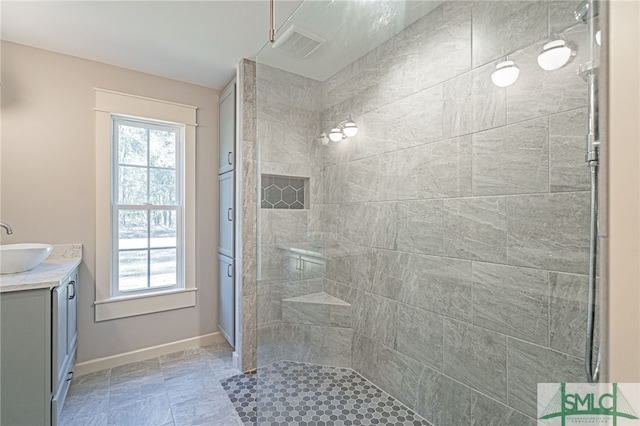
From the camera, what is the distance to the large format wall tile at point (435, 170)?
1.53 meters

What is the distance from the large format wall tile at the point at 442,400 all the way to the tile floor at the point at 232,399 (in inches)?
3.1

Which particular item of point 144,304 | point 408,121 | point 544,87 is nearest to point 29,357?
point 144,304

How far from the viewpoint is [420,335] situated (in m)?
1.72

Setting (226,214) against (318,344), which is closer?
(318,344)

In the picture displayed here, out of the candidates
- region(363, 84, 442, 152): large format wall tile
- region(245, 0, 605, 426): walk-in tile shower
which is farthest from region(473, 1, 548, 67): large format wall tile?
region(363, 84, 442, 152): large format wall tile

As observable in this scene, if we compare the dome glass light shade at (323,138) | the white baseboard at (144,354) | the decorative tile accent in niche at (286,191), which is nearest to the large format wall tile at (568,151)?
the dome glass light shade at (323,138)

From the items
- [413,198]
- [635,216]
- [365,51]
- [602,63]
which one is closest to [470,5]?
[365,51]

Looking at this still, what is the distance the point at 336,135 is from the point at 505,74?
3.54 ft

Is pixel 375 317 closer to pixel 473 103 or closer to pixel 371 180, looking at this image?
pixel 371 180

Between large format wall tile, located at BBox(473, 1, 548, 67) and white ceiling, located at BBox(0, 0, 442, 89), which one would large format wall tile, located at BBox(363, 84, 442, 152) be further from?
white ceiling, located at BBox(0, 0, 442, 89)

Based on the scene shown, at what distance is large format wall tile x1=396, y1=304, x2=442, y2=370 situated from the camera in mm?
1636

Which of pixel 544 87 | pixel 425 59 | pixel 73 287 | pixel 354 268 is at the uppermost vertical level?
pixel 425 59

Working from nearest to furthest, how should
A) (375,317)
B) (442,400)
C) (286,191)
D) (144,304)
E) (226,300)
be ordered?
(442,400)
(375,317)
(286,191)
(144,304)
(226,300)

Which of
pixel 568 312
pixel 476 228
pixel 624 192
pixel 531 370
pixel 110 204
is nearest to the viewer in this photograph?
pixel 624 192
